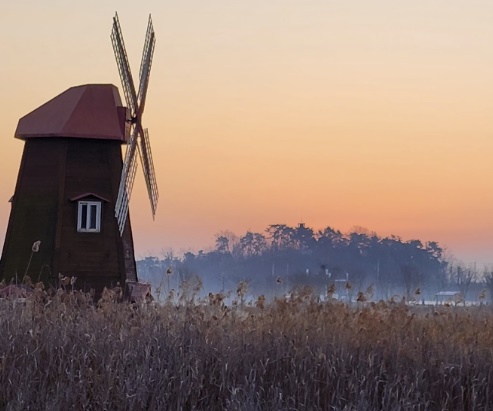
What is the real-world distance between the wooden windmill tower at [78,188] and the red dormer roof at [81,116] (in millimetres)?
24

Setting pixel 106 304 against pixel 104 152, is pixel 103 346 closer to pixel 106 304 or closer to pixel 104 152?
pixel 106 304

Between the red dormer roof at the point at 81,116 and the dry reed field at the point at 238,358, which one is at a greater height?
the red dormer roof at the point at 81,116

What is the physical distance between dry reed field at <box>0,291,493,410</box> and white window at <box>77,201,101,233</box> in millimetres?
12046

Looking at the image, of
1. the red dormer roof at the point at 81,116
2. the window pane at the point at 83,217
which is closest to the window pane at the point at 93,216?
the window pane at the point at 83,217

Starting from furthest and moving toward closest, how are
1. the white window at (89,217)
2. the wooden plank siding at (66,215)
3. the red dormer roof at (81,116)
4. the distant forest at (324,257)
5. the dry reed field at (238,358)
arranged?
the distant forest at (324,257)
the red dormer roof at (81,116)
the white window at (89,217)
the wooden plank siding at (66,215)
the dry reed field at (238,358)

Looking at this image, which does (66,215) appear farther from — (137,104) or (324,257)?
(324,257)

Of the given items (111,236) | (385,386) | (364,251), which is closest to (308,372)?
(385,386)

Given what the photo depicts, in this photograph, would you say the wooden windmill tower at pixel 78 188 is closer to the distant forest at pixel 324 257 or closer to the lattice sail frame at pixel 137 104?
the lattice sail frame at pixel 137 104

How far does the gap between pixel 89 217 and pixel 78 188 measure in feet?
→ 2.51

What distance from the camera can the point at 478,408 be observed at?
36.0 feet

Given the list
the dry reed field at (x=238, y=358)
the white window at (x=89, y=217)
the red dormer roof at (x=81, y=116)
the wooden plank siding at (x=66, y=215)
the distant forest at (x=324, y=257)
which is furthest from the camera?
the distant forest at (x=324, y=257)

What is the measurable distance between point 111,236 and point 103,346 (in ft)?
43.8

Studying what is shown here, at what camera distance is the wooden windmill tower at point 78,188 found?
78.5 feet

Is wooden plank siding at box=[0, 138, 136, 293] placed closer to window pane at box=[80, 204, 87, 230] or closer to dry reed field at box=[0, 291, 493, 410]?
window pane at box=[80, 204, 87, 230]
